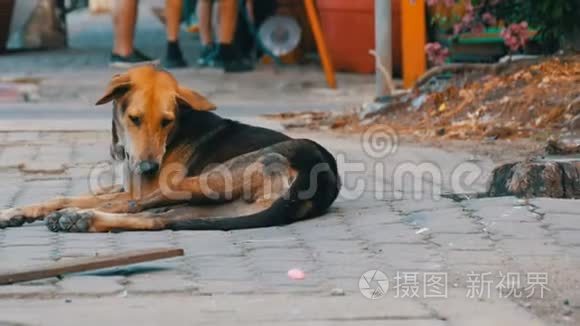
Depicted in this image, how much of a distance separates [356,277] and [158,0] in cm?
1747

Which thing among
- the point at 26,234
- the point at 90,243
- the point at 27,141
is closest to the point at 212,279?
→ the point at 90,243

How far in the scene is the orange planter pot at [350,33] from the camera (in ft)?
42.7

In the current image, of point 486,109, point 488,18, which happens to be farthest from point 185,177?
point 488,18

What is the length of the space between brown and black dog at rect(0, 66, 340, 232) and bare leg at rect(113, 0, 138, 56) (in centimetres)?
644

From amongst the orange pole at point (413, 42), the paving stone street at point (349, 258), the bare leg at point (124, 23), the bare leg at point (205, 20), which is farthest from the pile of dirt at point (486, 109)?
the bare leg at point (205, 20)

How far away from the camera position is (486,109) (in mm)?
9742

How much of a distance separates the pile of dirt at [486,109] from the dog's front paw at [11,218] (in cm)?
363

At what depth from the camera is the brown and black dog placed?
6.37 metres

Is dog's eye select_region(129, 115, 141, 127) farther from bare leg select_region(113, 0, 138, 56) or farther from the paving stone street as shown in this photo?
bare leg select_region(113, 0, 138, 56)

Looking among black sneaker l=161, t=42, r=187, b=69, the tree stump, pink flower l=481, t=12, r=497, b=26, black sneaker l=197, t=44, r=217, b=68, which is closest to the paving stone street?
the tree stump

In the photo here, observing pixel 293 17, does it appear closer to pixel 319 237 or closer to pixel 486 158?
pixel 486 158

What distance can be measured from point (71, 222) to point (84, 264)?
1.04 meters

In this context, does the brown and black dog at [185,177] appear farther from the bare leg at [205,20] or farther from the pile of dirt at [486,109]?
the bare leg at [205,20]

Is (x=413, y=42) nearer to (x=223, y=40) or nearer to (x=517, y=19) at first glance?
(x=223, y=40)
